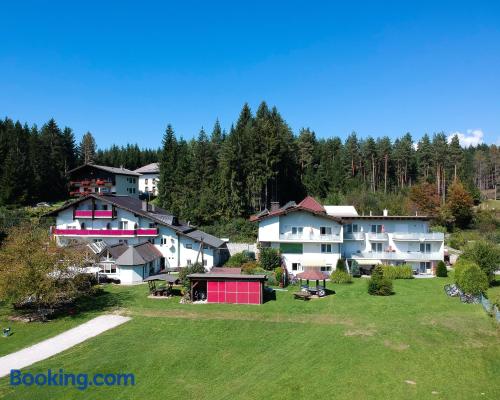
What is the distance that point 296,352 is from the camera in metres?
22.3

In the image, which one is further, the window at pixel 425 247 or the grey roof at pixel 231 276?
the window at pixel 425 247

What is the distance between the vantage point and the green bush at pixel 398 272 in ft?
137

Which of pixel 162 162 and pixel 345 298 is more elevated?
pixel 162 162

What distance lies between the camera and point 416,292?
1407 inches

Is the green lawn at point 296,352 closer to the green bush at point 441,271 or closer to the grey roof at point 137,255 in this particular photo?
the grey roof at point 137,255

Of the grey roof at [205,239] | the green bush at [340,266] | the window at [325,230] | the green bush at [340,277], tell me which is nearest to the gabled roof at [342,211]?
the window at [325,230]

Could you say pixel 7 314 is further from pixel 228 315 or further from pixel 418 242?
pixel 418 242

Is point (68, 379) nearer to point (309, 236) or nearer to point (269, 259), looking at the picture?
point (269, 259)

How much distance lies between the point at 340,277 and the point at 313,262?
13.5ft

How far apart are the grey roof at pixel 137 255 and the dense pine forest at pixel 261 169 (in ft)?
54.2

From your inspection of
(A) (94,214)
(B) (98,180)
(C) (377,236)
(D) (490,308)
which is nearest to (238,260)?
(C) (377,236)

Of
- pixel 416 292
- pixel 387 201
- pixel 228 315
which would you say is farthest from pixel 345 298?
pixel 387 201

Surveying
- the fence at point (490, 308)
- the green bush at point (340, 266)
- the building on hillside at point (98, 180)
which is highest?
the building on hillside at point (98, 180)

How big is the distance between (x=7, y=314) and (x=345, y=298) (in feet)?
89.0
